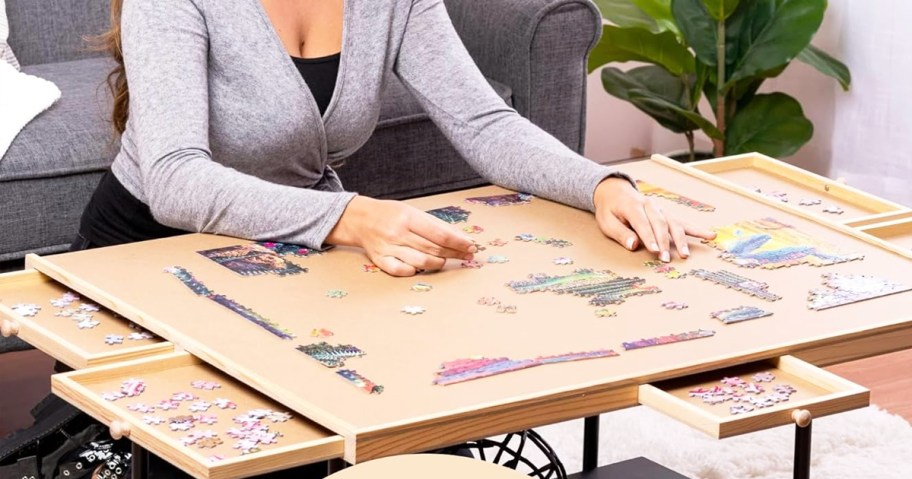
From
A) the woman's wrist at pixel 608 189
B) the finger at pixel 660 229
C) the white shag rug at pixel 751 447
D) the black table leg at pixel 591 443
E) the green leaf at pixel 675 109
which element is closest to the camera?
the finger at pixel 660 229

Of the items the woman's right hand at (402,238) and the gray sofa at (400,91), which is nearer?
the woman's right hand at (402,238)

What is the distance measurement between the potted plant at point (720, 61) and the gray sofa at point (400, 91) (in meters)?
0.65

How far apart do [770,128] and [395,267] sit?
2378 mm

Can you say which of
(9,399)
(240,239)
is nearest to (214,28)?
(240,239)

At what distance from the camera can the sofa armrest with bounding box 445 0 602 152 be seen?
2.99 meters

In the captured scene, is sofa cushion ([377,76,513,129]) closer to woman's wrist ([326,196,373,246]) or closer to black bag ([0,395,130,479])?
woman's wrist ([326,196,373,246])

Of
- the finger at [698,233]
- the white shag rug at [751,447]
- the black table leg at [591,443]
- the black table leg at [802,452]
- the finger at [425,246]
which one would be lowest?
the white shag rug at [751,447]

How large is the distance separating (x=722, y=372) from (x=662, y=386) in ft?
0.25

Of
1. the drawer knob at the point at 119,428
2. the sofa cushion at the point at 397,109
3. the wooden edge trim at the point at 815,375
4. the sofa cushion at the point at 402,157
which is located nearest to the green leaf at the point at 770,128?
the sofa cushion at the point at 402,157

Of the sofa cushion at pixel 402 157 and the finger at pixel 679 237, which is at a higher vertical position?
the finger at pixel 679 237

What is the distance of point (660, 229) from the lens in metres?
1.69

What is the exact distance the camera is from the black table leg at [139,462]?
1.35m

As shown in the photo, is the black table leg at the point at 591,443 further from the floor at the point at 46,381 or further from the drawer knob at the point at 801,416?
the floor at the point at 46,381

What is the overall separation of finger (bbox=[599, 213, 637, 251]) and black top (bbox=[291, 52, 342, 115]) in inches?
17.7
